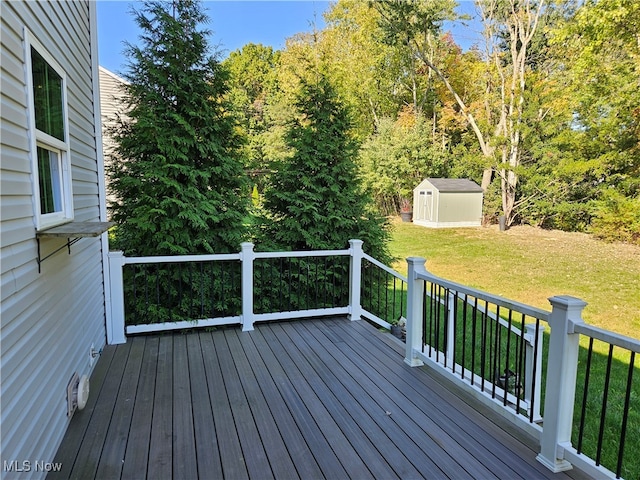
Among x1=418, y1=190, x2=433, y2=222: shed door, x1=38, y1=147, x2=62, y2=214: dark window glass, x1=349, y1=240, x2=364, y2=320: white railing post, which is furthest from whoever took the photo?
x1=418, y1=190, x2=433, y2=222: shed door

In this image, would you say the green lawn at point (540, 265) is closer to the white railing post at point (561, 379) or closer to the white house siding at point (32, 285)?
the white railing post at point (561, 379)

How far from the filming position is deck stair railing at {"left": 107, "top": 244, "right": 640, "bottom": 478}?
2049 millimetres

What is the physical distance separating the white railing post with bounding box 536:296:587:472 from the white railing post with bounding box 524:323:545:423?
185mm

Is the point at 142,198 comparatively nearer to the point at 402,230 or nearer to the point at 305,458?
the point at 305,458

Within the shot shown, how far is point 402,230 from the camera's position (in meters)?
15.2

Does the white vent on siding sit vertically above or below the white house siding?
below

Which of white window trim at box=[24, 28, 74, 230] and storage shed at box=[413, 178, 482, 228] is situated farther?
storage shed at box=[413, 178, 482, 228]

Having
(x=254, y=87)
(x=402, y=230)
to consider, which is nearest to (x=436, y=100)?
(x=402, y=230)

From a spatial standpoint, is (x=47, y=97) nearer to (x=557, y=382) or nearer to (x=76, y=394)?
(x=76, y=394)

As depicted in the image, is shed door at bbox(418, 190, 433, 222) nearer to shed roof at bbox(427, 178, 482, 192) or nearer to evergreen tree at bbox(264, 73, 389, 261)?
shed roof at bbox(427, 178, 482, 192)

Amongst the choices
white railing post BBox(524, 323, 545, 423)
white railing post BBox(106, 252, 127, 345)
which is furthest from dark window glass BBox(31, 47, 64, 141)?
white railing post BBox(524, 323, 545, 423)

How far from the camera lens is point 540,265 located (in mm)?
9445

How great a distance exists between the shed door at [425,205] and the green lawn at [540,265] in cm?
178

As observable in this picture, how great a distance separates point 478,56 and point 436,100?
9.05ft
